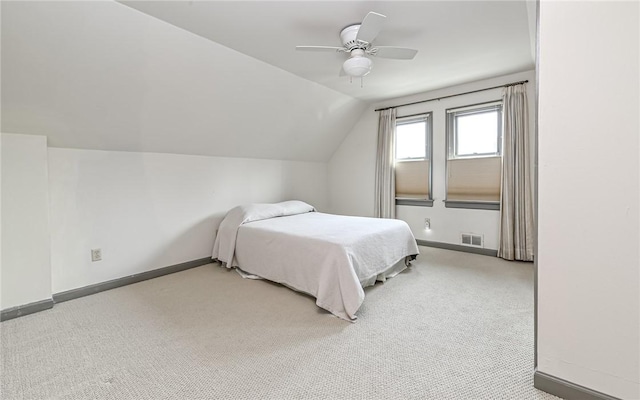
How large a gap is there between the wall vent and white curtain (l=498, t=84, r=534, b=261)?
0.87 ft

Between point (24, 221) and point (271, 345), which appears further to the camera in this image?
point (24, 221)

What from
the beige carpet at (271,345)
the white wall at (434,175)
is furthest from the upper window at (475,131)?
the beige carpet at (271,345)

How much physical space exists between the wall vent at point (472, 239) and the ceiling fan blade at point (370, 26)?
9.92 feet

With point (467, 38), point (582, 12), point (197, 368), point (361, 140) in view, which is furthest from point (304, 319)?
point (361, 140)

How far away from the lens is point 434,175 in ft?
14.0

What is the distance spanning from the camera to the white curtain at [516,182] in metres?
3.49

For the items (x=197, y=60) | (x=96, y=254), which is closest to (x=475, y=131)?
(x=197, y=60)

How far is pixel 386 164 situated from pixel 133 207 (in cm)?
Result: 348

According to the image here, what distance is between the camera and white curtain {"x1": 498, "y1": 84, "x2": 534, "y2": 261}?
3.49 meters

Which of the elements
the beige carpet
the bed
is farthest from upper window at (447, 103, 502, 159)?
the beige carpet

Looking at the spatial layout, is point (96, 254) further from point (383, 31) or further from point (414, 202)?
point (414, 202)

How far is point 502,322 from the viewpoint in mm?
2119

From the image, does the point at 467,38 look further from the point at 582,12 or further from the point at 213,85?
the point at 213,85

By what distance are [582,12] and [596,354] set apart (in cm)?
155
